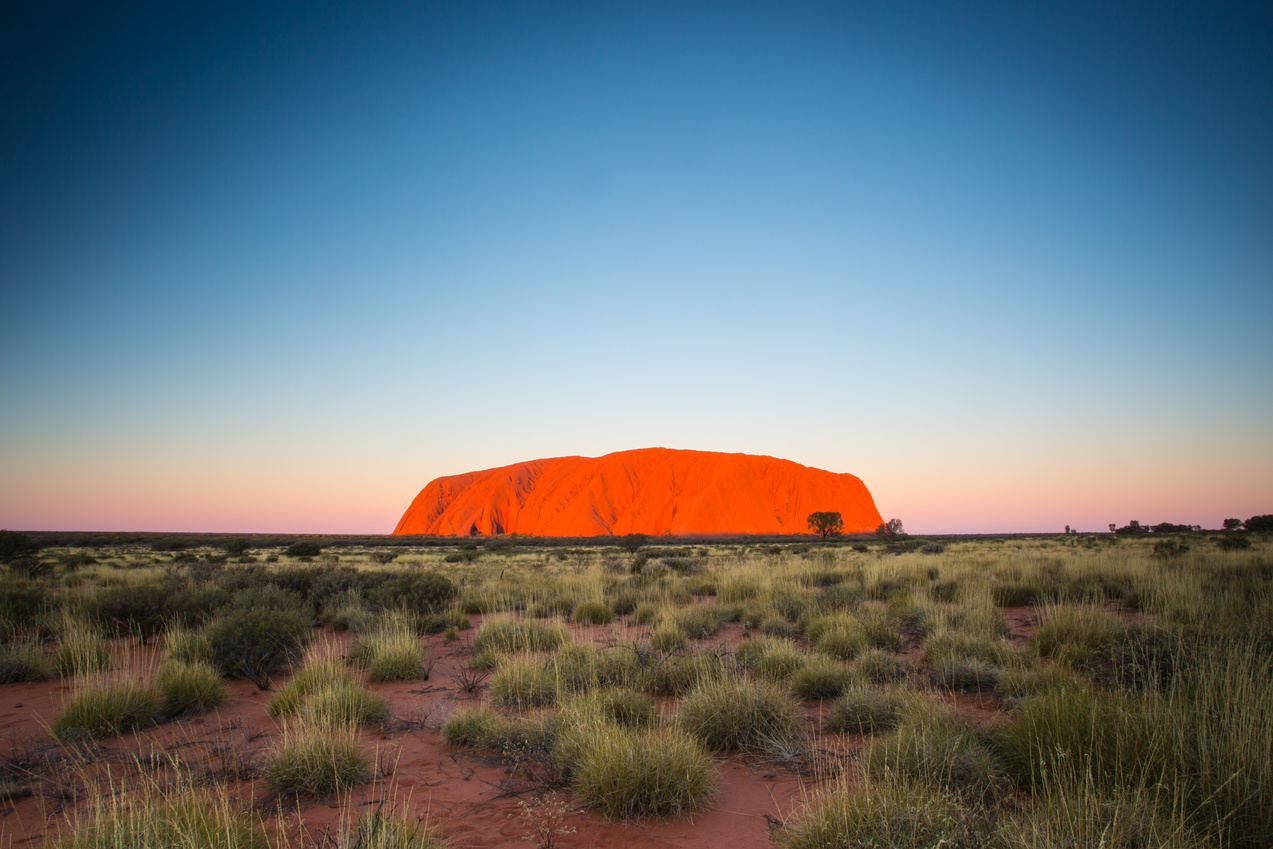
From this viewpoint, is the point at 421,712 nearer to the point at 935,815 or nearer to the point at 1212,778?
the point at 935,815

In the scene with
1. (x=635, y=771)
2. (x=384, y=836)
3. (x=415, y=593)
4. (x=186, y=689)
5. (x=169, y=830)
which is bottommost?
(x=415, y=593)

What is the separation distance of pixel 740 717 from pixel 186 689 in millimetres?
5273

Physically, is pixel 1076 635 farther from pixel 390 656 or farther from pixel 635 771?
pixel 390 656

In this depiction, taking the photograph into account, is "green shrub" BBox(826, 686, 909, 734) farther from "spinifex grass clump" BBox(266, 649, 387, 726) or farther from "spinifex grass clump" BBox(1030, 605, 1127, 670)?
"spinifex grass clump" BBox(266, 649, 387, 726)

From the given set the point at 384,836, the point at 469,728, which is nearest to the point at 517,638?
the point at 469,728

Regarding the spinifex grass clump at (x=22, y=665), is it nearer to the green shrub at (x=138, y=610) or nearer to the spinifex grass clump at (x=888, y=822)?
the green shrub at (x=138, y=610)

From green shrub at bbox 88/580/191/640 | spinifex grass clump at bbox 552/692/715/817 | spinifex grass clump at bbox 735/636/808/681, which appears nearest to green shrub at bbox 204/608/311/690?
green shrub at bbox 88/580/191/640

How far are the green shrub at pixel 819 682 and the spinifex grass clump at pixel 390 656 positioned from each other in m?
4.35

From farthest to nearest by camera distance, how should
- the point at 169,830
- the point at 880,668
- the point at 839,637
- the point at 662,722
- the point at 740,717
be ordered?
the point at 839,637
the point at 880,668
the point at 740,717
the point at 662,722
the point at 169,830

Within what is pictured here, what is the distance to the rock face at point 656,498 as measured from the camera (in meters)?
75.5

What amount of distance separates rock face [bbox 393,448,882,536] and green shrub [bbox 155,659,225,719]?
68.4 m

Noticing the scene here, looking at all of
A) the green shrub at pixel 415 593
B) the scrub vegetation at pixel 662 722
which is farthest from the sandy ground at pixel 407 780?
the green shrub at pixel 415 593

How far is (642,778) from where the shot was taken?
3494 mm

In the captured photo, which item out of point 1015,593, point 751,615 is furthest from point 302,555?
point 1015,593
